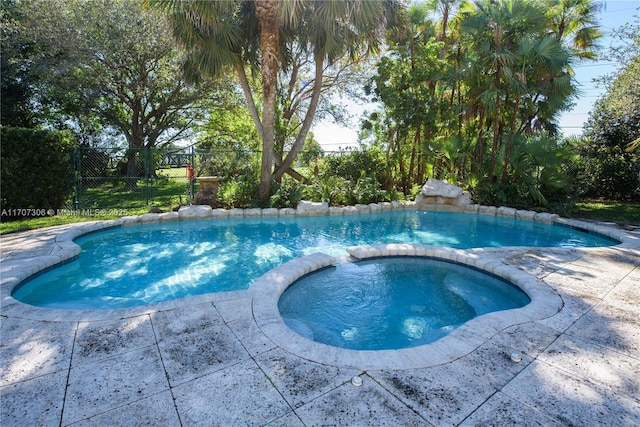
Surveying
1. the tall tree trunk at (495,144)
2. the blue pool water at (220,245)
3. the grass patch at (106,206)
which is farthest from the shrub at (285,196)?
the tall tree trunk at (495,144)

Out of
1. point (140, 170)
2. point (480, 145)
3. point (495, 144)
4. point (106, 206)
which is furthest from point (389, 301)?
point (140, 170)

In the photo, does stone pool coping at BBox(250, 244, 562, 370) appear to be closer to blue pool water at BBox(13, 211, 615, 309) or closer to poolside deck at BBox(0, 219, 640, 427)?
poolside deck at BBox(0, 219, 640, 427)

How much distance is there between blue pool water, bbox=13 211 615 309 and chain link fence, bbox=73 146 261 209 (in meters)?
2.67

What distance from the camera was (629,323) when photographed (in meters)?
3.04

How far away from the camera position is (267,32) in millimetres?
8078

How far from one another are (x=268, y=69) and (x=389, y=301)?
264 inches

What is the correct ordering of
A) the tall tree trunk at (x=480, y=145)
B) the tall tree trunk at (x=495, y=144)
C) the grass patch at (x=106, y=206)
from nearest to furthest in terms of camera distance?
the grass patch at (x=106, y=206)
the tall tree trunk at (x=495, y=144)
the tall tree trunk at (x=480, y=145)

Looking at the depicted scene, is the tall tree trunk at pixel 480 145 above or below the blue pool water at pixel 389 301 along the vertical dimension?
above

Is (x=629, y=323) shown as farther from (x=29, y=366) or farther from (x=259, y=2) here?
(x=259, y=2)

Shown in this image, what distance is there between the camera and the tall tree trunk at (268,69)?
308 inches

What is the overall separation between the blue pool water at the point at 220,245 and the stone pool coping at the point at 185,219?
163 mm

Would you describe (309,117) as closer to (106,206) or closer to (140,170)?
(106,206)

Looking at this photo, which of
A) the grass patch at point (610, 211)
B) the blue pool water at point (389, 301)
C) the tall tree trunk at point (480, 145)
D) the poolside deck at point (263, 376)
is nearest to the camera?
the poolside deck at point (263, 376)

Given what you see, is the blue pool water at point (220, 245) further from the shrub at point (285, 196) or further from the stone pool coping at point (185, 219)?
the shrub at point (285, 196)
